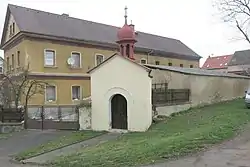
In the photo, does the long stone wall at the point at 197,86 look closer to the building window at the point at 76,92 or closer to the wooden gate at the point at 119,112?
the wooden gate at the point at 119,112

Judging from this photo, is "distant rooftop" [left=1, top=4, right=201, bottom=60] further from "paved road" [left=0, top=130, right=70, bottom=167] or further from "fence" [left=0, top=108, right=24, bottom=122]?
"paved road" [left=0, top=130, right=70, bottom=167]

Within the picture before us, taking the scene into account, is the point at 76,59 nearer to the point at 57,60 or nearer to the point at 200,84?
A: the point at 57,60

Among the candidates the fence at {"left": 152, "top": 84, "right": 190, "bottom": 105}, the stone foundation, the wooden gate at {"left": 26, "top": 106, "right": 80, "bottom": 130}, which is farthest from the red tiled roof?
the stone foundation

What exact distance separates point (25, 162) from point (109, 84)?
1030 centimetres

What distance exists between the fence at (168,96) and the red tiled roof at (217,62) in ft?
214

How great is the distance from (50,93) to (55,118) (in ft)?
31.3

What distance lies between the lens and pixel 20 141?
20656 mm

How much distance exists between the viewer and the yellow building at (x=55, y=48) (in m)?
33.3

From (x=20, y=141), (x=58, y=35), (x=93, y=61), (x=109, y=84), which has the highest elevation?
(x=58, y=35)

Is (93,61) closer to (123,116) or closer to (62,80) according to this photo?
(62,80)

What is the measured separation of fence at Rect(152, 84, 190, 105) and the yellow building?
12498 millimetres

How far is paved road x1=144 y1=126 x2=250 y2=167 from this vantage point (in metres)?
10.4

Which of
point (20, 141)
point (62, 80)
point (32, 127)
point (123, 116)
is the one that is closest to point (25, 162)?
point (20, 141)

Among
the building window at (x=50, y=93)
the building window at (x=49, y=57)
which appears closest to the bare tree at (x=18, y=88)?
the building window at (x=50, y=93)
